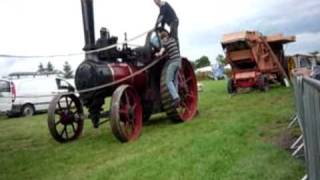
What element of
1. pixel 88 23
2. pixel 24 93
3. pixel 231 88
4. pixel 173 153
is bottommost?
pixel 173 153

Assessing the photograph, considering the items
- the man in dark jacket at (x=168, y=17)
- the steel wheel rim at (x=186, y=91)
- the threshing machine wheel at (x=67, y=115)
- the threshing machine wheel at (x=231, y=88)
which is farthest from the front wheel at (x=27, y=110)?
the man in dark jacket at (x=168, y=17)

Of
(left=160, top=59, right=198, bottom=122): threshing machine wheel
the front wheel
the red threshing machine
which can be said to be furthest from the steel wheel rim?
the front wheel

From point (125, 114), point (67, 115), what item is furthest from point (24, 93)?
point (125, 114)

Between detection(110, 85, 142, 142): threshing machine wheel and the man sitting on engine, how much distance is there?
3.10 feet

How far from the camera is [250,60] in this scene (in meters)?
19.6

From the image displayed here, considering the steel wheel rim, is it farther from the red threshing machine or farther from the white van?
the white van

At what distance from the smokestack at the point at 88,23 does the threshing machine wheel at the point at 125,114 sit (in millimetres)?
1106

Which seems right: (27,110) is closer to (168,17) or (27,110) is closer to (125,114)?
(168,17)

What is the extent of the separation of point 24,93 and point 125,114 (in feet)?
47.6

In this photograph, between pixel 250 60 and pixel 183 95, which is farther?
pixel 250 60

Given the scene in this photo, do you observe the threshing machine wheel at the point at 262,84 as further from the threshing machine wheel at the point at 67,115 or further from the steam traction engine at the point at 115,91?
the threshing machine wheel at the point at 67,115

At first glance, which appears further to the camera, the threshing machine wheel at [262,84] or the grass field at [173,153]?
the threshing machine wheel at [262,84]

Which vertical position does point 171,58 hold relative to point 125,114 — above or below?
above

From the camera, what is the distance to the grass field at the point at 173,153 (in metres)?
6.77
